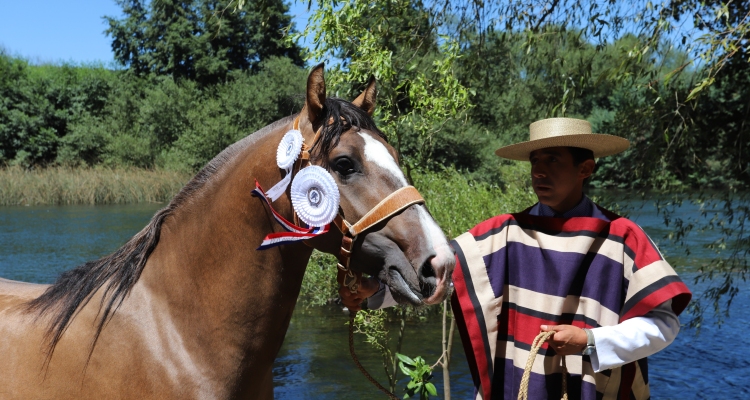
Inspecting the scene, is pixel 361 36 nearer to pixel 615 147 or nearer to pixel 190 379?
pixel 615 147

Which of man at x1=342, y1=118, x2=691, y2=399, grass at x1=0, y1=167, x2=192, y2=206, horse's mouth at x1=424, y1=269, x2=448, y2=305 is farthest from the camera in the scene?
grass at x1=0, y1=167, x2=192, y2=206

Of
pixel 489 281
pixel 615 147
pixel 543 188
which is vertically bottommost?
pixel 489 281

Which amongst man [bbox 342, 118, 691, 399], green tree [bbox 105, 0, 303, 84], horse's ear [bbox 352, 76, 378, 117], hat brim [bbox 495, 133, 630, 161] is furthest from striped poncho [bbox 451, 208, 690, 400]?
green tree [bbox 105, 0, 303, 84]

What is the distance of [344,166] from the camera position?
78.0 inches

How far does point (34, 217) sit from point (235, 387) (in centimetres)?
1997

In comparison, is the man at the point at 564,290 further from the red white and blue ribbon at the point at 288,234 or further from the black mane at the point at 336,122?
the black mane at the point at 336,122

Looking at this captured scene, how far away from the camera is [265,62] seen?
3331cm

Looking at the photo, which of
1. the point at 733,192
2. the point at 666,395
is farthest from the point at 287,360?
the point at 733,192

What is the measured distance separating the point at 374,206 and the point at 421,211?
148mm

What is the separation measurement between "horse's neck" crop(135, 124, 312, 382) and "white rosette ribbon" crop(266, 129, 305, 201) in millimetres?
53

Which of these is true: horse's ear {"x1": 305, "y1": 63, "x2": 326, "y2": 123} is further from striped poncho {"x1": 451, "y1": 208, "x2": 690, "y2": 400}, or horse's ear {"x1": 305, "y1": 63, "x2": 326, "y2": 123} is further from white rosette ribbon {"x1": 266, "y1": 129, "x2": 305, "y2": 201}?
striped poncho {"x1": 451, "y1": 208, "x2": 690, "y2": 400}

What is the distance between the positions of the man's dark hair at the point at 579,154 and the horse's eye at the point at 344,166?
2.99 ft

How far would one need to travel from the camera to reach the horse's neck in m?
1.98

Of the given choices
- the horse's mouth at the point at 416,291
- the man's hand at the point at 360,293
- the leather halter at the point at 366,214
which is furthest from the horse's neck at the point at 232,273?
the horse's mouth at the point at 416,291
